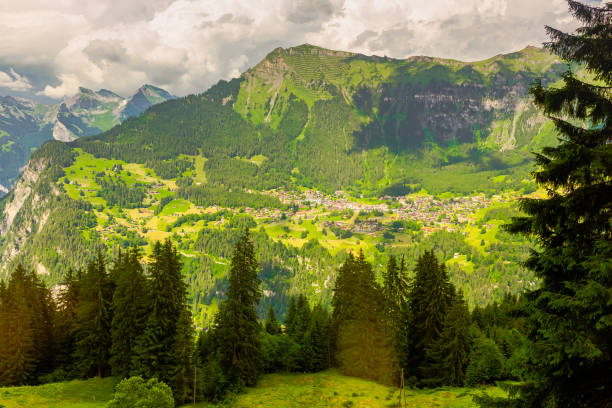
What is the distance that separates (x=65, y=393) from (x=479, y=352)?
4986 centimetres

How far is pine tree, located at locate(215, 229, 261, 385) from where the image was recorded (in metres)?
44.5

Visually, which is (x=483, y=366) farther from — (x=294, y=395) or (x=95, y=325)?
(x=95, y=325)

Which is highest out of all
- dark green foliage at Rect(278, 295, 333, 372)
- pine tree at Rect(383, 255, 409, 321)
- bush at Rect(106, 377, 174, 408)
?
pine tree at Rect(383, 255, 409, 321)

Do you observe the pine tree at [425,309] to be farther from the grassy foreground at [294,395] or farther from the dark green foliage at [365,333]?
the grassy foreground at [294,395]

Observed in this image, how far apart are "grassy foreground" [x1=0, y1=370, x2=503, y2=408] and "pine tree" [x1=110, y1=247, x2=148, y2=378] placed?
395 cm

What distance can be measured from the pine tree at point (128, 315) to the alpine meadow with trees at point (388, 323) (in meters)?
0.17

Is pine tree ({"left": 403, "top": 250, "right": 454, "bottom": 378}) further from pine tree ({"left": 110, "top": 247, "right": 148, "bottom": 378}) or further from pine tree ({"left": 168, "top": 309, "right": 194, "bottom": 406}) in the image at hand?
pine tree ({"left": 110, "top": 247, "right": 148, "bottom": 378})

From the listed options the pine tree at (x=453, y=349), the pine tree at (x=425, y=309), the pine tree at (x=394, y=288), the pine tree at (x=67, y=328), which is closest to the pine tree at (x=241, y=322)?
the pine tree at (x=394, y=288)

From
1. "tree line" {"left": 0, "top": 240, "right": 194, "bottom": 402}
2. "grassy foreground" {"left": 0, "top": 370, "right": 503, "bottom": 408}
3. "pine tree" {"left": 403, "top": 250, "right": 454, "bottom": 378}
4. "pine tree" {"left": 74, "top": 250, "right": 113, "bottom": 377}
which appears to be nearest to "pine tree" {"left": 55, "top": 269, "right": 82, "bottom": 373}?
"tree line" {"left": 0, "top": 240, "right": 194, "bottom": 402}

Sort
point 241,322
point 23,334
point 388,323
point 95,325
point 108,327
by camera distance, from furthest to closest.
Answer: point 388,323, point 108,327, point 95,325, point 23,334, point 241,322

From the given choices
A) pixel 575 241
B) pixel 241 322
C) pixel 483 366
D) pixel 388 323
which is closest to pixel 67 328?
pixel 241 322

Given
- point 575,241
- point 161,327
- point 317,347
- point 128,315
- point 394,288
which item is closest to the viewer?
point 575,241

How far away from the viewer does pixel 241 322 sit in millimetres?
44344

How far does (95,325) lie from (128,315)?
7688 millimetres
